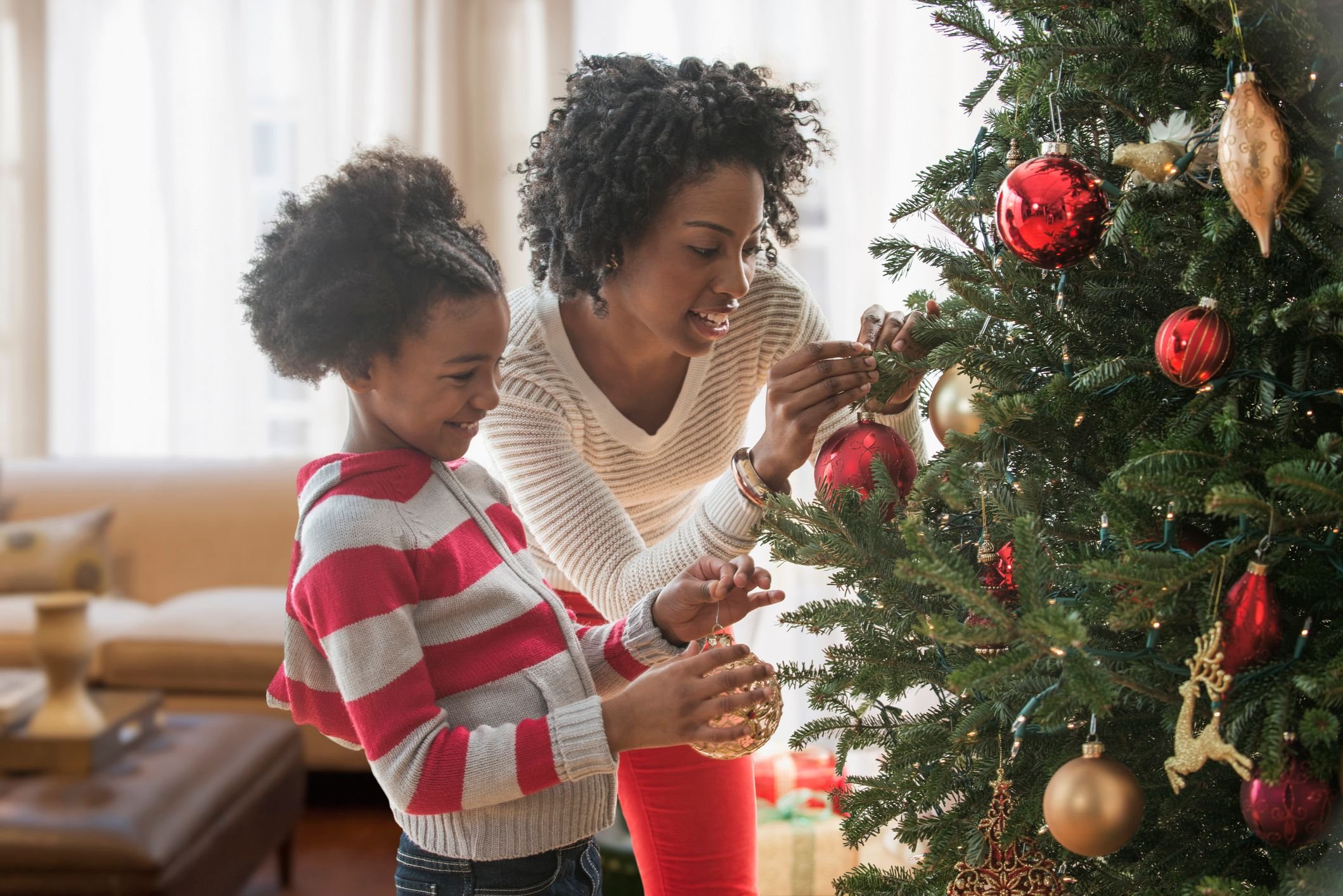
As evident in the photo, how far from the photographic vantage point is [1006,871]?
2.69 ft

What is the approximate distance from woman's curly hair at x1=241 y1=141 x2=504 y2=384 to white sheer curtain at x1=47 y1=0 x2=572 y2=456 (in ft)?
7.15

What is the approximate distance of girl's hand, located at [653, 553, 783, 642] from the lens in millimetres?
962

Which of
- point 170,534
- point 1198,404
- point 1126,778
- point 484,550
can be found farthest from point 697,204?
point 170,534

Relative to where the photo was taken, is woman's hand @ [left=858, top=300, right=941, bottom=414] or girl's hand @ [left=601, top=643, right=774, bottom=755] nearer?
girl's hand @ [left=601, top=643, right=774, bottom=755]

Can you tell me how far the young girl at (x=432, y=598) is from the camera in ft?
2.75

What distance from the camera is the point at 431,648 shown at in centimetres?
90

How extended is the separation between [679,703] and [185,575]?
8.21ft

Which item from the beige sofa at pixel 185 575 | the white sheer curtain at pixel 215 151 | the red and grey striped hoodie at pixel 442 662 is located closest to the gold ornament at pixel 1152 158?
the red and grey striped hoodie at pixel 442 662

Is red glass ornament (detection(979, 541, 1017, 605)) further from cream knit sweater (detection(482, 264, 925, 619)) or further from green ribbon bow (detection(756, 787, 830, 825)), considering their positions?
green ribbon bow (detection(756, 787, 830, 825))

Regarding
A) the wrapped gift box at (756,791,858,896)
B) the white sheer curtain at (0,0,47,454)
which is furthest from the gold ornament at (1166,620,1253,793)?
the white sheer curtain at (0,0,47,454)

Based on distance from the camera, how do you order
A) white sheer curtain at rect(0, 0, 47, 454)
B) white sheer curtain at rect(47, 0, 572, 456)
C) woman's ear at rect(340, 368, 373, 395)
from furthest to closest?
white sheer curtain at rect(0, 0, 47, 454) → white sheer curtain at rect(47, 0, 572, 456) → woman's ear at rect(340, 368, 373, 395)

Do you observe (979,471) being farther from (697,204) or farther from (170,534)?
(170,534)

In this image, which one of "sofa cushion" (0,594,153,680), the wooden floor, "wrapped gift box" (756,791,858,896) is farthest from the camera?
"sofa cushion" (0,594,153,680)

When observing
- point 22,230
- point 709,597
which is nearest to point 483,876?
point 709,597
